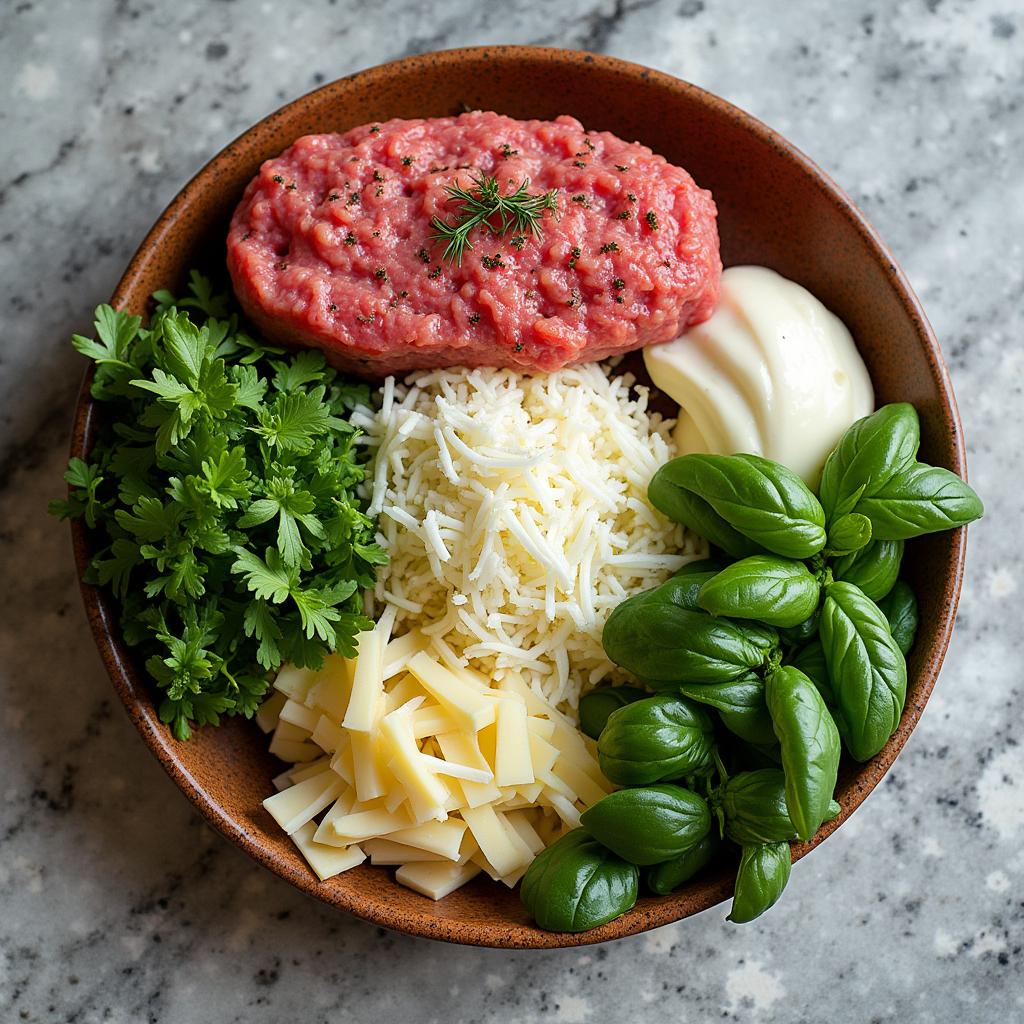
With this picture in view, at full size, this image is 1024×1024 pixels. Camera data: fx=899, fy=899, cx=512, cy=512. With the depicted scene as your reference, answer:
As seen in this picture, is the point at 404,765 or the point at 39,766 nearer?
the point at 404,765

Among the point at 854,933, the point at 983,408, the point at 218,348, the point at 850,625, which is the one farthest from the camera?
the point at 983,408

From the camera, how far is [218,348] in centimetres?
210

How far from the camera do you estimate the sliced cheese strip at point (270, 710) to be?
2.18m

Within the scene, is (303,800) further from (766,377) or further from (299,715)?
(766,377)

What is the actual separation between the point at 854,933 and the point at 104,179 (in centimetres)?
282

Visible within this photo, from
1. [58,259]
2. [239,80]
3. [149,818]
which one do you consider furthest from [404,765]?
[239,80]

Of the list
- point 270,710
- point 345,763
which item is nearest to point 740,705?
point 345,763

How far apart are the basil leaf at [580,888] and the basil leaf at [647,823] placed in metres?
0.05

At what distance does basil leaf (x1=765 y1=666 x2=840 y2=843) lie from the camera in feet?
5.34

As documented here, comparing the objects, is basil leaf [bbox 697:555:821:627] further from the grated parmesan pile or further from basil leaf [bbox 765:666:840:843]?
the grated parmesan pile

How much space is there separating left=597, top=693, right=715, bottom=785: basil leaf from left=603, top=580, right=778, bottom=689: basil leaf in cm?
7

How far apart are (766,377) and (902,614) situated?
0.62 meters

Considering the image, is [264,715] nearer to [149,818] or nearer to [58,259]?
[149,818]

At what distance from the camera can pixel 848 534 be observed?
6.13 ft
